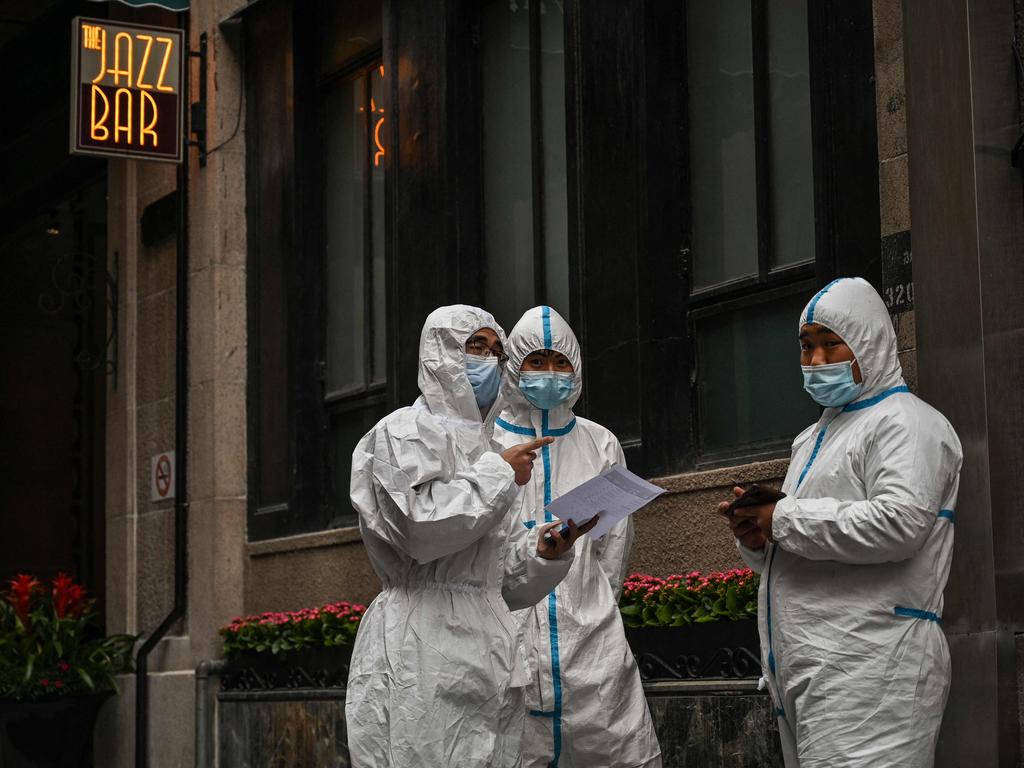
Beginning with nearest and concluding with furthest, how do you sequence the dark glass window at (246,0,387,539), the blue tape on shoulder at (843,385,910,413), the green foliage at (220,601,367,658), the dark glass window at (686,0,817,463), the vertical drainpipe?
the blue tape on shoulder at (843,385,910,413) → the dark glass window at (686,0,817,463) → the green foliage at (220,601,367,658) → the dark glass window at (246,0,387,539) → the vertical drainpipe

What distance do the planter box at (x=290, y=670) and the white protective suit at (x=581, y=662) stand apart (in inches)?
155

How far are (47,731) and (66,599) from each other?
1.24 meters

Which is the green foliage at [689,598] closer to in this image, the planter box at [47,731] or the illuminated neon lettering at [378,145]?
the illuminated neon lettering at [378,145]

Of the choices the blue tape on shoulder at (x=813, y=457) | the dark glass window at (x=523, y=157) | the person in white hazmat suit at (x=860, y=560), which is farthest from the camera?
the dark glass window at (x=523, y=157)

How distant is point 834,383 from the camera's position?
6.33 m

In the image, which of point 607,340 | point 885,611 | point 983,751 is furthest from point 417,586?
point 607,340

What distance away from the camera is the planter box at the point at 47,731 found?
13109 mm

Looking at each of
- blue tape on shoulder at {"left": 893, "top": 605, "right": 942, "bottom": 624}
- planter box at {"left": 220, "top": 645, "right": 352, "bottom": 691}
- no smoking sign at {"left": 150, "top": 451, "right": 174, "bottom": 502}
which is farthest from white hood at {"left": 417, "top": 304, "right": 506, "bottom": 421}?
no smoking sign at {"left": 150, "top": 451, "right": 174, "bottom": 502}

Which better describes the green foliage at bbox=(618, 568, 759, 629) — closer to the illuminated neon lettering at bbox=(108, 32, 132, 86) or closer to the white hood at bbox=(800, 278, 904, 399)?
the white hood at bbox=(800, 278, 904, 399)

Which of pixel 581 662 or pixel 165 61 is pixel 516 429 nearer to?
pixel 581 662

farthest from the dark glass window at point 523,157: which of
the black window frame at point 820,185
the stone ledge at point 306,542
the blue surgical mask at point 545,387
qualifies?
the blue surgical mask at point 545,387

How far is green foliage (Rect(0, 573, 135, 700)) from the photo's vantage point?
13.3 metres

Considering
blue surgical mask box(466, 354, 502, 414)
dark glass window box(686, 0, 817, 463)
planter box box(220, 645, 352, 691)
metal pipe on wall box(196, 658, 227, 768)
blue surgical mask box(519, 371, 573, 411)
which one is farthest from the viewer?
metal pipe on wall box(196, 658, 227, 768)

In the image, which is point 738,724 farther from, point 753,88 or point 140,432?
point 140,432
